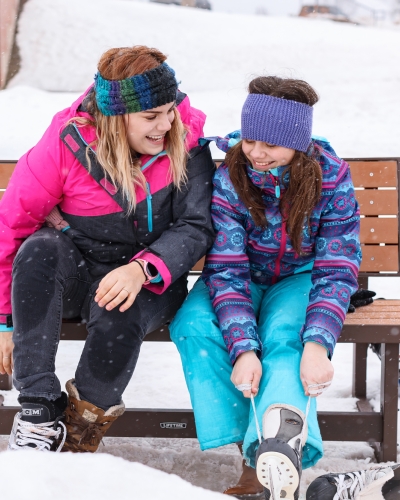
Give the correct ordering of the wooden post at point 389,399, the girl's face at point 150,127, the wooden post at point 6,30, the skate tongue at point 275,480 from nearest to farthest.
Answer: the skate tongue at point 275,480, the girl's face at point 150,127, the wooden post at point 389,399, the wooden post at point 6,30

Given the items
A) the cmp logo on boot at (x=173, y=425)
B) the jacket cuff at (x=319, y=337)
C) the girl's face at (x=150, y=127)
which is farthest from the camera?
the cmp logo on boot at (x=173, y=425)

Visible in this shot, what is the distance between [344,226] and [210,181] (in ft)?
1.97

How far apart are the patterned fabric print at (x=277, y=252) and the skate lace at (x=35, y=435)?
715 mm

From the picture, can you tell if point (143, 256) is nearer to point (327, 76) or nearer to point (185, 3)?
point (327, 76)

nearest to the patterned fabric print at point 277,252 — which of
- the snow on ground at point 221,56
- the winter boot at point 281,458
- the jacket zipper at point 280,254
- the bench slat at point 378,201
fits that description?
the jacket zipper at point 280,254

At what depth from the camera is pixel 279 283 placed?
2863 millimetres

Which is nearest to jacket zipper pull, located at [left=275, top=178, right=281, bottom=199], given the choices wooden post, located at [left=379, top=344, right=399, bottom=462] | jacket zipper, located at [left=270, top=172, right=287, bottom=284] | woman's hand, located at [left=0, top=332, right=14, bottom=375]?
jacket zipper, located at [left=270, top=172, right=287, bottom=284]

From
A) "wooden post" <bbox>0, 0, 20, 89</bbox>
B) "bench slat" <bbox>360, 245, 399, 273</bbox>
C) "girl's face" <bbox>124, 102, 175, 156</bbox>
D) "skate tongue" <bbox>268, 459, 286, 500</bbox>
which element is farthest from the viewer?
"wooden post" <bbox>0, 0, 20, 89</bbox>

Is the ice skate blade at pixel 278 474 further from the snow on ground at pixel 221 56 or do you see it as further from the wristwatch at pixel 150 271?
the snow on ground at pixel 221 56

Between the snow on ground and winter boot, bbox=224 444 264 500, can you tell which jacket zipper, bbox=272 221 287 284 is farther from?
the snow on ground

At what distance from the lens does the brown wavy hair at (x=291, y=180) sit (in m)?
2.63

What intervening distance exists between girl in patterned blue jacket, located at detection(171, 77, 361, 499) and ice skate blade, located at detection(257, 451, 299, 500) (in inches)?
6.2

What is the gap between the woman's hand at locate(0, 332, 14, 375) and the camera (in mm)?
2631

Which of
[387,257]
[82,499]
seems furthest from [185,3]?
[82,499]
